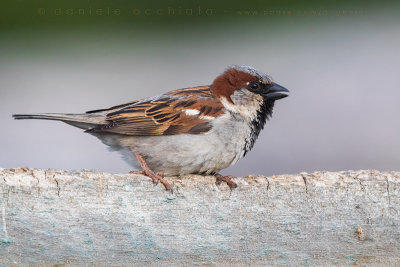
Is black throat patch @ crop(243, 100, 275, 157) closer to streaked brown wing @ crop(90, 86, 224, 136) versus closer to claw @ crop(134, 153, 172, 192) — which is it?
streaked brown wing @ crop(90, 86, 224, 136)

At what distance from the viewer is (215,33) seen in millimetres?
4684

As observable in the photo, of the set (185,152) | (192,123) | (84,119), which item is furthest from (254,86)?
(84,119)

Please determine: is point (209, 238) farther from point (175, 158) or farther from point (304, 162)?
point (304, 162)

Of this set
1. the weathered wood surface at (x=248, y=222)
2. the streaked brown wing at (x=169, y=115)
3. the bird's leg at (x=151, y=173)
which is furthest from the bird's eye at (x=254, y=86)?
the weathered wood surface at (x=248, y=222)

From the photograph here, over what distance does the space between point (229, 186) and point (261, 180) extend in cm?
10

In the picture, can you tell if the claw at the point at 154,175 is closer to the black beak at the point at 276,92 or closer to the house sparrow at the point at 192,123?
the house sparrow at the point at 192,123

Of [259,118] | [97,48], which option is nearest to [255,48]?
[97,48]

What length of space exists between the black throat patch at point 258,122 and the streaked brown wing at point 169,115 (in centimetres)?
17

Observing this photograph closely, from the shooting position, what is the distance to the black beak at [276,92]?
3141 mm

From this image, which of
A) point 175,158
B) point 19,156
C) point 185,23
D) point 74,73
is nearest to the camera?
point 175,158

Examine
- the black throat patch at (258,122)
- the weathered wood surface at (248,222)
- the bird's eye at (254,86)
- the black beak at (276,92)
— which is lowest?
the weathered wood surface at (248,222)

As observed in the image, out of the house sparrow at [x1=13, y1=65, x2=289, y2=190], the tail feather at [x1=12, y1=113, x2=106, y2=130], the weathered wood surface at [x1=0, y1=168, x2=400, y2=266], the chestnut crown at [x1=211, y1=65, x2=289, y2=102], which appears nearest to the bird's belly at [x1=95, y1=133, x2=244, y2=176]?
the house sparrow at [x1=13, y1=65, x2=289, y2=190]

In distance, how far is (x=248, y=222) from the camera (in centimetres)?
206

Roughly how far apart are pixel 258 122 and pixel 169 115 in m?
0.42
